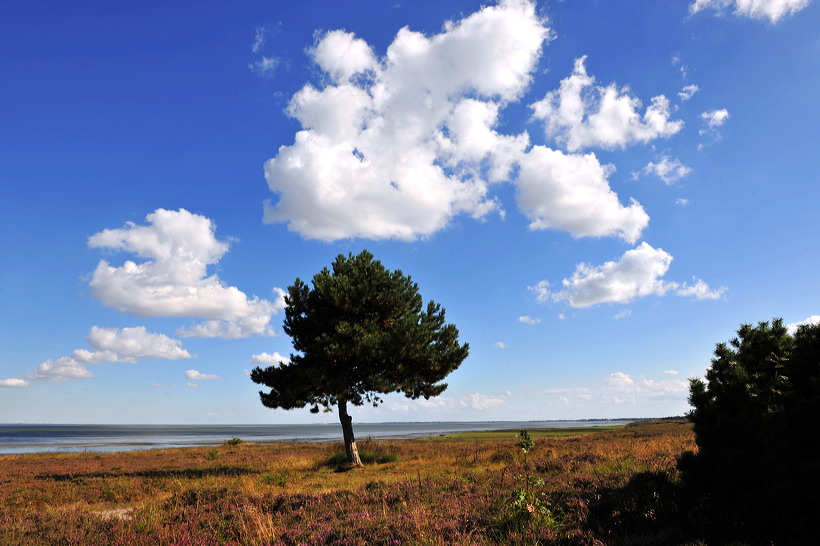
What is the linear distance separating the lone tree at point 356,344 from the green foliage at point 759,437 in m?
15.3

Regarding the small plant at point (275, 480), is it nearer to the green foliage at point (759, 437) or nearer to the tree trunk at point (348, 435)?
the tree trunk at point (348, 435)

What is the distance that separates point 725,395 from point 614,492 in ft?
8.64

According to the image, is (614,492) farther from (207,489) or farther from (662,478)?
(207,489)

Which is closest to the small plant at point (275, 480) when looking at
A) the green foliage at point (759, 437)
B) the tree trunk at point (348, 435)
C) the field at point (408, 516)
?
the field at point (408, 516)

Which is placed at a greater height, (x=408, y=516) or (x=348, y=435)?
(x=408, y=516)

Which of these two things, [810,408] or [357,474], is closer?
[810,408]

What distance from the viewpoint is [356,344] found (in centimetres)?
2158

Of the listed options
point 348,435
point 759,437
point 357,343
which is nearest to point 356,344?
point 357,343

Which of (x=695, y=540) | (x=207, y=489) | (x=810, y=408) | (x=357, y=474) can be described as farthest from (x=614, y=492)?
(x=357, y=474)

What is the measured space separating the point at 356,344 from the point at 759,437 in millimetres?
17171

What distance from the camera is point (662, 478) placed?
8.62 metres

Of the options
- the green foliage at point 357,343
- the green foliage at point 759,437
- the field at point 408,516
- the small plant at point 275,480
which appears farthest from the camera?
the green foliage at point 357,343

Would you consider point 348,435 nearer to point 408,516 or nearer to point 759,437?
point 408,516

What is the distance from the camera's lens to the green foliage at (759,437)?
17.6ft
